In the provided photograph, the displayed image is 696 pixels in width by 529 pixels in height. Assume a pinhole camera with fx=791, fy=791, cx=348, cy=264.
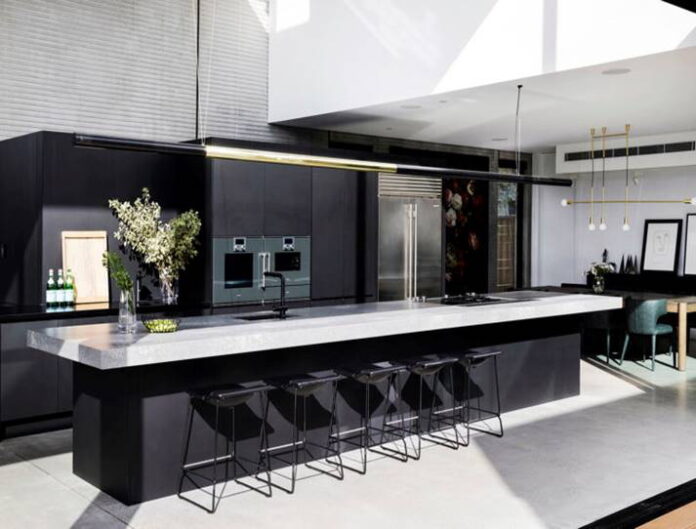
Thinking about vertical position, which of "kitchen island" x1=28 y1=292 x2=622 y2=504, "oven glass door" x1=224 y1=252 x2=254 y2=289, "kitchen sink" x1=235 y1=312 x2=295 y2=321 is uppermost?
"oven glass door" x1=224 y1=252 x2=254 y2=289

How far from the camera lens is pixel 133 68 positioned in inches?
308

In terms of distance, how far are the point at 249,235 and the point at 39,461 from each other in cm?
310

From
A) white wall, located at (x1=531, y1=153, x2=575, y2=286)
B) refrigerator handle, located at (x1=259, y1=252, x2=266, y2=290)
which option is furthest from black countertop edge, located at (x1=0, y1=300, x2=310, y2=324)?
white wall, located at (x1=531, y1=153, x2=575, y2=286)

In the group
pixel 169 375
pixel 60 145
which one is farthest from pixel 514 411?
pixel 60 145

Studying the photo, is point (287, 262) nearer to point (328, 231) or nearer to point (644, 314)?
point (328, 231)

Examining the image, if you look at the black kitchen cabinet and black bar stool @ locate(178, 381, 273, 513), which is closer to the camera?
black bar stool @ locate(178, 381, 273, 513)

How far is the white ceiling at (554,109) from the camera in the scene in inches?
257

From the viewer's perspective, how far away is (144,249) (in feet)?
23.7

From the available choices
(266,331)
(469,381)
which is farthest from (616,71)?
(266,331)

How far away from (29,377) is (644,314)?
6.57 m

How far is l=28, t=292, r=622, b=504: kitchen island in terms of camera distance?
4695mm

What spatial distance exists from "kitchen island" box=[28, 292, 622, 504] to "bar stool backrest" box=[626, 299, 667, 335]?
279cm

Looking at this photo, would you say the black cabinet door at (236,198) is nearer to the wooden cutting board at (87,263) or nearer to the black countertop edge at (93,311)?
the black countertop edge at (93,311)

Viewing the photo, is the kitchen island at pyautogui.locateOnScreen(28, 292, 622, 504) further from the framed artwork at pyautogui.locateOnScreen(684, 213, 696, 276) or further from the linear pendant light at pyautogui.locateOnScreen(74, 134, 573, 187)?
the framed artwork at pyautogui.locateOnScreen(684, 213, 696, 276)
